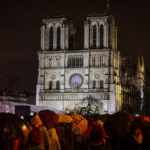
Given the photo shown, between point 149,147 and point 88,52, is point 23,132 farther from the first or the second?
point 88,52

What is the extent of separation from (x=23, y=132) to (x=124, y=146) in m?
3.69

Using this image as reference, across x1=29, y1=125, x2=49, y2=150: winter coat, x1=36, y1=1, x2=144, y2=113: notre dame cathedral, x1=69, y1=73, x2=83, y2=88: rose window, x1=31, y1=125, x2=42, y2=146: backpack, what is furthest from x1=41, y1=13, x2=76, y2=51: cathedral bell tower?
x1=31, y1=125, x2=42, y2=146: backpack

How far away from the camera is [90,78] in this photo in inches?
3457

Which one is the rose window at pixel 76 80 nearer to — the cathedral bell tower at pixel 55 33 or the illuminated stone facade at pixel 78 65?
the illuminated stone facade at pixel 78 65

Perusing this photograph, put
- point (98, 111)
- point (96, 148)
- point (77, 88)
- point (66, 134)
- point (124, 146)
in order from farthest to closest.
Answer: point (77, 88) < point (98, 111) < point (66, 134) < point (96, 148) < point (124, 146)

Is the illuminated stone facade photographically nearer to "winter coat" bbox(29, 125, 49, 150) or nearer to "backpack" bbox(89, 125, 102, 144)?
"backpack" bbox(89, 125, 102, 144)

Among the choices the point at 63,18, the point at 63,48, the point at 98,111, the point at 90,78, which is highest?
the point at 63,18

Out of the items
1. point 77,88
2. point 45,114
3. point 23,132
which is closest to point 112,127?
point 45,114

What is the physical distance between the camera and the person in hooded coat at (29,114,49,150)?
55.0 ft

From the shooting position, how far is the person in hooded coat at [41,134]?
1675 centimetres

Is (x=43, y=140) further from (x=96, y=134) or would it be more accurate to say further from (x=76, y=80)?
(x=76, y=80)

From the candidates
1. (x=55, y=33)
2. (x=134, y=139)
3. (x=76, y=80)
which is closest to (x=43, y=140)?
(x=134, y=139)

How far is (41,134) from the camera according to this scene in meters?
16.9

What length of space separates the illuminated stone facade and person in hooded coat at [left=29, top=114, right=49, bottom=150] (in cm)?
6899
